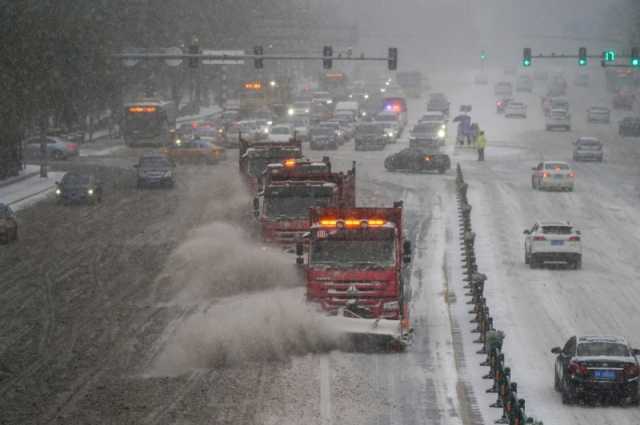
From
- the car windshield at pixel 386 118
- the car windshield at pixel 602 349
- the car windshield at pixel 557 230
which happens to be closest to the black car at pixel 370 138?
the car windshield at pixel 386 118

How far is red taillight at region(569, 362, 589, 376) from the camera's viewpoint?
21688 millimetres

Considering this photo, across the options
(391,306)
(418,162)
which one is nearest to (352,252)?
(391,306)

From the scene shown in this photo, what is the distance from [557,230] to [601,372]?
58.3 feet

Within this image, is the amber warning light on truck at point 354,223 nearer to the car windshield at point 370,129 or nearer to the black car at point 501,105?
the car windshield at point 370,129

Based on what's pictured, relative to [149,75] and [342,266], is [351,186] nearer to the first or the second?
[342,266]

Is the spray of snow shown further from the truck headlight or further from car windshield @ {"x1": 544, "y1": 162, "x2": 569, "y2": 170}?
car windshield @ {"x1": 544, "y1": 162, "x2": 569, "y2": 170}

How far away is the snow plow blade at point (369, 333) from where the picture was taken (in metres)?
26.1

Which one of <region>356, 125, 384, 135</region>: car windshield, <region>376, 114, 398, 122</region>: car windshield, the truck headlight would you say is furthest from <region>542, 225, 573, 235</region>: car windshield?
<region>376, 114, 398, 122</region>: car windshield

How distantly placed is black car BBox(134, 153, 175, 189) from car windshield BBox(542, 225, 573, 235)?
25.0 meters

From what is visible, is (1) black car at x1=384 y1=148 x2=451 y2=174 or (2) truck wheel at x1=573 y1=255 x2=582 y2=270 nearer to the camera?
(2) truck wheel at x1=573 y1=255 x2=582 y2=270

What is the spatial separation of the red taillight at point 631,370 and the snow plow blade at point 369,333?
5.74 metres

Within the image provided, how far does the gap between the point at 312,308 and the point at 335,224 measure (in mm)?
1857

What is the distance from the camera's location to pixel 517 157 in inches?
2990

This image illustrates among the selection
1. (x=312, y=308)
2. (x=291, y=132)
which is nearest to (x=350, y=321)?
(x=312, y=308)
